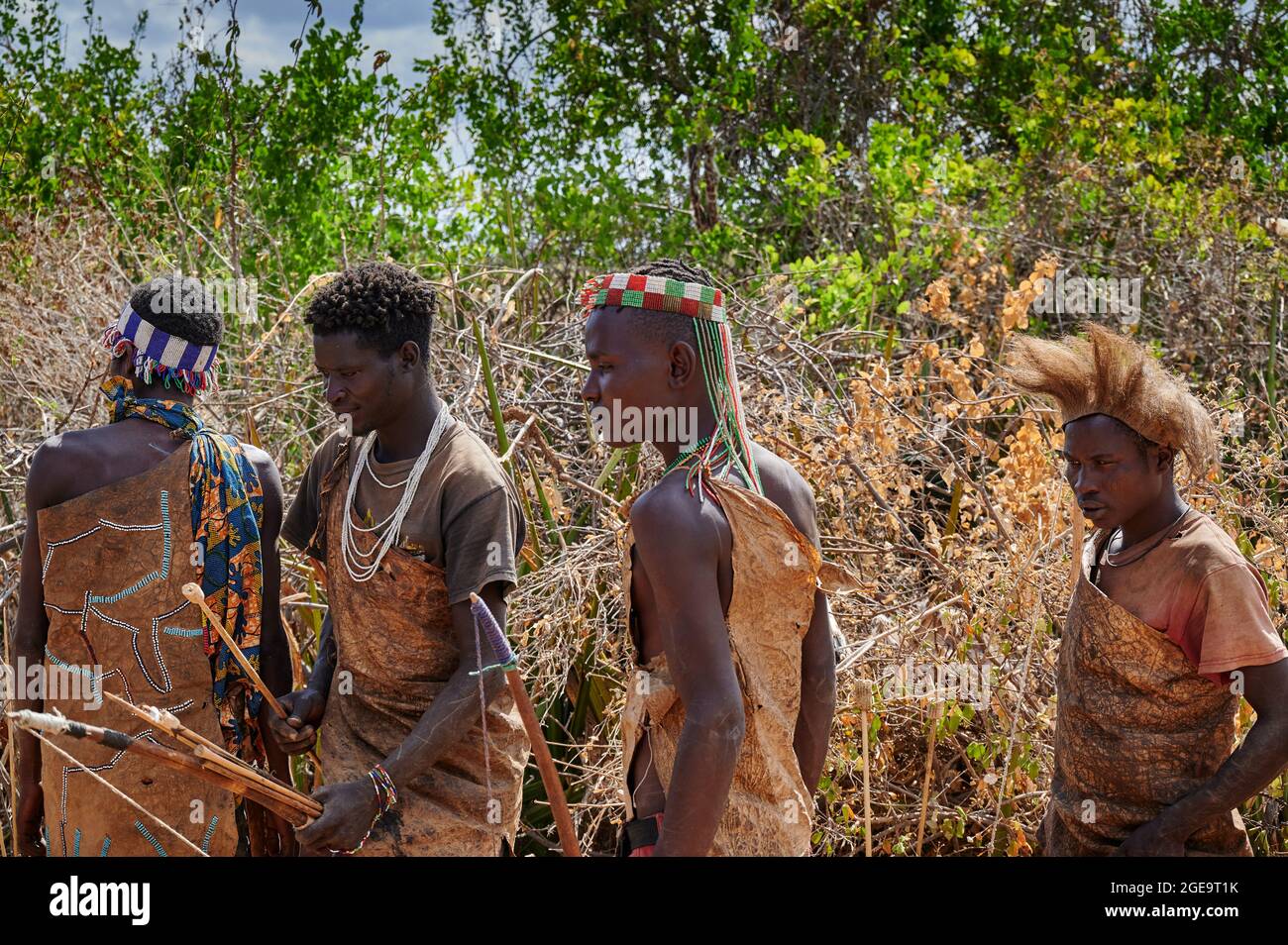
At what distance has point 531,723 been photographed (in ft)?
6.56

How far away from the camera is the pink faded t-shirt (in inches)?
95.6

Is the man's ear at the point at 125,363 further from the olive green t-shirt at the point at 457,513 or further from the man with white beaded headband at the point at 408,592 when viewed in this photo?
the olive green t-shirt at the point at 457,513

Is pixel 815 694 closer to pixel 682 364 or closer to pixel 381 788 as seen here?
pixel 682 364

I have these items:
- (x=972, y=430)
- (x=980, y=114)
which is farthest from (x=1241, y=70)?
(x=972, y=430)

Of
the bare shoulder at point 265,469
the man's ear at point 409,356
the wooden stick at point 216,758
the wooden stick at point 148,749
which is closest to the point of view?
the wooden stick at point 148,749

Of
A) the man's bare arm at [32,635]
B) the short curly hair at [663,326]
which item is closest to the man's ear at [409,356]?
the short curly hair at [663,326]

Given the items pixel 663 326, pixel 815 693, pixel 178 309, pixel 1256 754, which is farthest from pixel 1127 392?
pixel 178 309

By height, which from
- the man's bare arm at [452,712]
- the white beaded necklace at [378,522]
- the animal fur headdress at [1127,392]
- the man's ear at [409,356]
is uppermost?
the man's ear at [409,356]

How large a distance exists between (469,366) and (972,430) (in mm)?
1747

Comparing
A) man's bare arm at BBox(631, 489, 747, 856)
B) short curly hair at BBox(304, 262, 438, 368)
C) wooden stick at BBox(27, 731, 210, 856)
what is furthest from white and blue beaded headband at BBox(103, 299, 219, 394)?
man's bare arm at BBox(631, 489, 747, 856)

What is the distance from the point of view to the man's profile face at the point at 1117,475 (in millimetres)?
2664

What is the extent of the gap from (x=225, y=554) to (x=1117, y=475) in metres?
1.87

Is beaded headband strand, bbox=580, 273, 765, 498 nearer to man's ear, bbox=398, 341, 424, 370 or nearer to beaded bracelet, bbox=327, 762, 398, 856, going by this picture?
man's ear, bbox=398, 341, 424, 370

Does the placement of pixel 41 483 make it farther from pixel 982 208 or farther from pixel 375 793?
A: pixel 982 208
